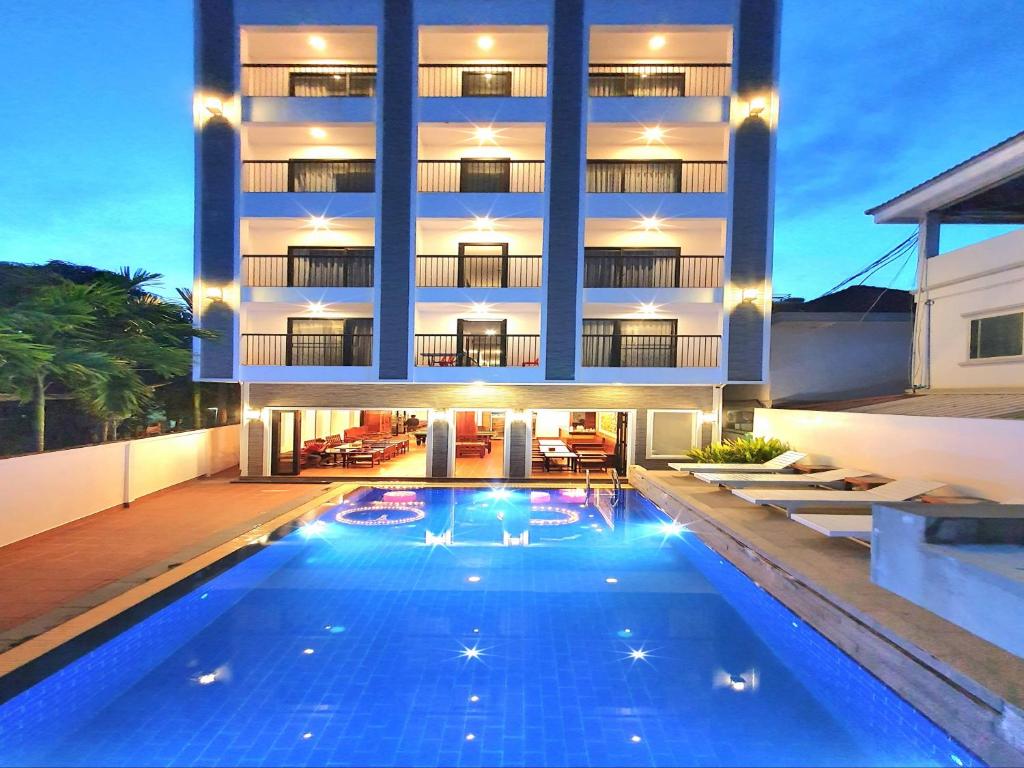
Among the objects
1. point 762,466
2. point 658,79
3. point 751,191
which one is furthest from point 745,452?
point 658,79

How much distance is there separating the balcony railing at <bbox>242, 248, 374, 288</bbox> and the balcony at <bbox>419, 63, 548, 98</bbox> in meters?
5.26

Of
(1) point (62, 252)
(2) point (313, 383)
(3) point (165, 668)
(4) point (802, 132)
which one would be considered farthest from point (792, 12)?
(1) point (62, 252)

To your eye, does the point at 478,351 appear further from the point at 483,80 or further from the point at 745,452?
the point at 745,452

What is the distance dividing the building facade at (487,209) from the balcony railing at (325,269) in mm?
71

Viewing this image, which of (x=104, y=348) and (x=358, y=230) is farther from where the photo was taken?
(x=358, y=230)

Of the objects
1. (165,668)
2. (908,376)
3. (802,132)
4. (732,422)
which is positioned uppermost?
(802,132)

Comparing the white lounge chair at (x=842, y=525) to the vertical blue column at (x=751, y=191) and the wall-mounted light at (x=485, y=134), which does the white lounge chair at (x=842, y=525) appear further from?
the wall-mounted light at (x=485, y=134)

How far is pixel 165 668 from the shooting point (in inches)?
220

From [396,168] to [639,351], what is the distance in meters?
9.00

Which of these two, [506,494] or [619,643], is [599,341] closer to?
[506,494]

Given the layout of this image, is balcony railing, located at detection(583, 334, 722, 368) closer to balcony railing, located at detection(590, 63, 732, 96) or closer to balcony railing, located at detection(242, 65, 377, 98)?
balcony railing, located at detection(590, 63, 732, 96)

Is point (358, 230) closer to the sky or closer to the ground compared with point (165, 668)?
closer to the sky

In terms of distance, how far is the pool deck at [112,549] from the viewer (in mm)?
6391

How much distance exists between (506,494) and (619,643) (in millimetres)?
7739
